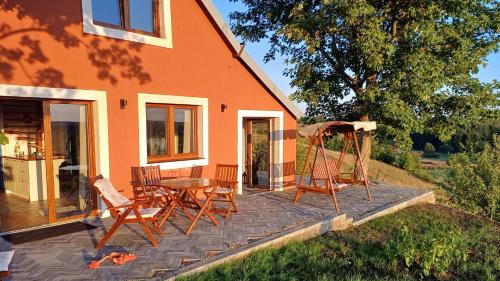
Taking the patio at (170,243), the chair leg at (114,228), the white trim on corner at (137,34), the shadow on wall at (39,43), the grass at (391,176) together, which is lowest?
the grass at (391,176)

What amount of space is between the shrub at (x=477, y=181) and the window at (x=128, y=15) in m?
11.2

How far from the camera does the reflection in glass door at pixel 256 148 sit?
11023mm

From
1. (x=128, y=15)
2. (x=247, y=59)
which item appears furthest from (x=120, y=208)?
(x=247, y=59)

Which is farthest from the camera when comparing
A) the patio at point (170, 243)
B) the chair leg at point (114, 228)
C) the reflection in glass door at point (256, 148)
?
the reflection in glass door at point (256, 148)

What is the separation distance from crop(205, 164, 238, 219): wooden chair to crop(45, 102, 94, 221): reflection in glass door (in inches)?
102

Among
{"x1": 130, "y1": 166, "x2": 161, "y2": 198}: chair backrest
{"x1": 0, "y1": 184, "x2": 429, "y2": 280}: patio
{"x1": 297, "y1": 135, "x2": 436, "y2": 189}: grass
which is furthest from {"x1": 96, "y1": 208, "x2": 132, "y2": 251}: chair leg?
{"x1": 297, "y1": 135, "x2": 436, "y2": 189}: grass

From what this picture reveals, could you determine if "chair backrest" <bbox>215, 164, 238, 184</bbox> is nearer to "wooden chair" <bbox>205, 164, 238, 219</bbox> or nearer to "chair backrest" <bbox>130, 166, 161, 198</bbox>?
"wooden chair" <bbox>205, 164, 238, 219</bbox>

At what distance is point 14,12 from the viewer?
5.70 metres

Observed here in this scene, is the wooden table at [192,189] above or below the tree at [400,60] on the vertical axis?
below

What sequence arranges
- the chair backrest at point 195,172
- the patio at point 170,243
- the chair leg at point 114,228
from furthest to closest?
the chair backrest at point 195,172 → the chair leg at point 114,228 → the patio at point 170,243

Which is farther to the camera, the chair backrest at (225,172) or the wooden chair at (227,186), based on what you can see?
the chair backrest at (225,172)

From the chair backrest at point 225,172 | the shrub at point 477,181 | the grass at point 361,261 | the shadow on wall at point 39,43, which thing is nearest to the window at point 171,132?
the chair backrest at point 225,172

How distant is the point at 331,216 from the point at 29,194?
7.33 metres

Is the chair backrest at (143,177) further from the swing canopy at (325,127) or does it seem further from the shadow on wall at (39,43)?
the swing canopy at (325,127)
